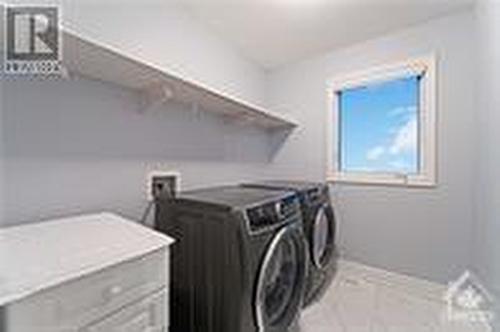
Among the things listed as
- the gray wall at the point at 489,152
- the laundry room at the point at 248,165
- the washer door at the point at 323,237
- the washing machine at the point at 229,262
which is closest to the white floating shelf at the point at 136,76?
the laundry room at the point at 248,165

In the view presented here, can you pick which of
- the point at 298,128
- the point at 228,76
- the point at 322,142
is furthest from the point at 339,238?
the point at 228,76

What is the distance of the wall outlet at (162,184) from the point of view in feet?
6.22

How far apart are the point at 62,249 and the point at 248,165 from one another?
6.99 feet

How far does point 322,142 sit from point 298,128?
0.30 meters

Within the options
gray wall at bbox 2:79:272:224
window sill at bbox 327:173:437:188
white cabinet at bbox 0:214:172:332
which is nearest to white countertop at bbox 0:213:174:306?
white cabinet at bbox 0:214:172:332

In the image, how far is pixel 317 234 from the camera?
222cm

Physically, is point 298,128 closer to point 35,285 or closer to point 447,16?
point 447,16

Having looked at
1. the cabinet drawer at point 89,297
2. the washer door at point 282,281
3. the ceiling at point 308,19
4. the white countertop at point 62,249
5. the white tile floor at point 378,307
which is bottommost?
the white tile floor at point 378,307

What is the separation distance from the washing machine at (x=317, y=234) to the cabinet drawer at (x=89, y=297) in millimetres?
1154

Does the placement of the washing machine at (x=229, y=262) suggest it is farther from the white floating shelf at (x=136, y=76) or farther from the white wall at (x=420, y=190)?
the white wall at (x=420, y=190)

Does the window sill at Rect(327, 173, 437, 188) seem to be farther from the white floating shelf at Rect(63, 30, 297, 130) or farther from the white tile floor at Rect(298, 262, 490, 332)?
the white floating shelf at Rect(63, 30, 297, 130)

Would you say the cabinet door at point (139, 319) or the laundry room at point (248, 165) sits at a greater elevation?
the laundry room at point (248, 165)

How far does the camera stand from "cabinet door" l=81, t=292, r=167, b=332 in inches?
36.5

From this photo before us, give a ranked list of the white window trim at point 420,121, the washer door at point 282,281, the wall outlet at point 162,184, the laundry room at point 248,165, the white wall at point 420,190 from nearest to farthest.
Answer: the laundry room at point 248,165, the washer door at point 282,281, the wall outlet at point 162,184, the white wall at point 420,190, the white window trim at point 420,121
